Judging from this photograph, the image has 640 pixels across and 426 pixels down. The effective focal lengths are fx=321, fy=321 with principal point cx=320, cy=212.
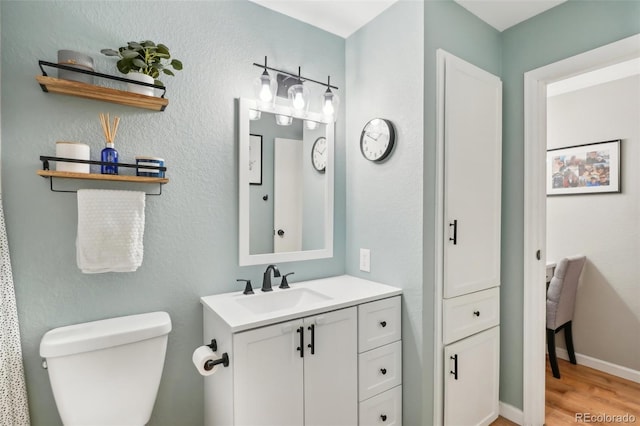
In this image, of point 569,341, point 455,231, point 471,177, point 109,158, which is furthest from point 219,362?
point 569,341

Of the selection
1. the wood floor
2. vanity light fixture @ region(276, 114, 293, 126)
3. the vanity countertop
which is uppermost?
vanity light fixture @ region(276, 114, 293, 126)

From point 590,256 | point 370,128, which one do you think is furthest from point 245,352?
point 590,256

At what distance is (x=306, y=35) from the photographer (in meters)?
2.03

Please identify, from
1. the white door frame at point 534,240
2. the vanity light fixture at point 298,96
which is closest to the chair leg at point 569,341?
the white door frame at point 534,240

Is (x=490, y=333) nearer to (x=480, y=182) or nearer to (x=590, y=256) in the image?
(x=480, y=182)

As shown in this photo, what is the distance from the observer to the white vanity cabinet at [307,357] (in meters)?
1.31

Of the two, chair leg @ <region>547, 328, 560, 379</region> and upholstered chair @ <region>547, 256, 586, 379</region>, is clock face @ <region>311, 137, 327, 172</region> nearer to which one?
upholstered chair @ <region>547, 256, 586, 379</region>

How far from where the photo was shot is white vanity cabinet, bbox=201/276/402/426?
4.28 ft

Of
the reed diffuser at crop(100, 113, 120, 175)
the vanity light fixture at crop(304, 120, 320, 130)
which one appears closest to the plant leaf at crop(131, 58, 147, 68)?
the reed diffuser at crop(100, 113, 120, 175)

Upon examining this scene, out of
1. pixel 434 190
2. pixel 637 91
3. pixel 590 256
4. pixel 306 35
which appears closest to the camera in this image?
pixel 434 190

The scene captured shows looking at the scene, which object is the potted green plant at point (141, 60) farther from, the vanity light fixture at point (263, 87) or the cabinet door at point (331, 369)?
the cabinet door at point (331, 369)

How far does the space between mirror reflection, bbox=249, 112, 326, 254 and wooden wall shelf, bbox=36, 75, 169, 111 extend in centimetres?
53

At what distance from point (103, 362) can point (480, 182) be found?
2.07 metres

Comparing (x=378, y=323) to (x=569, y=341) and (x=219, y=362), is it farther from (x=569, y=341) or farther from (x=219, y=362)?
(x=569, y=341)
